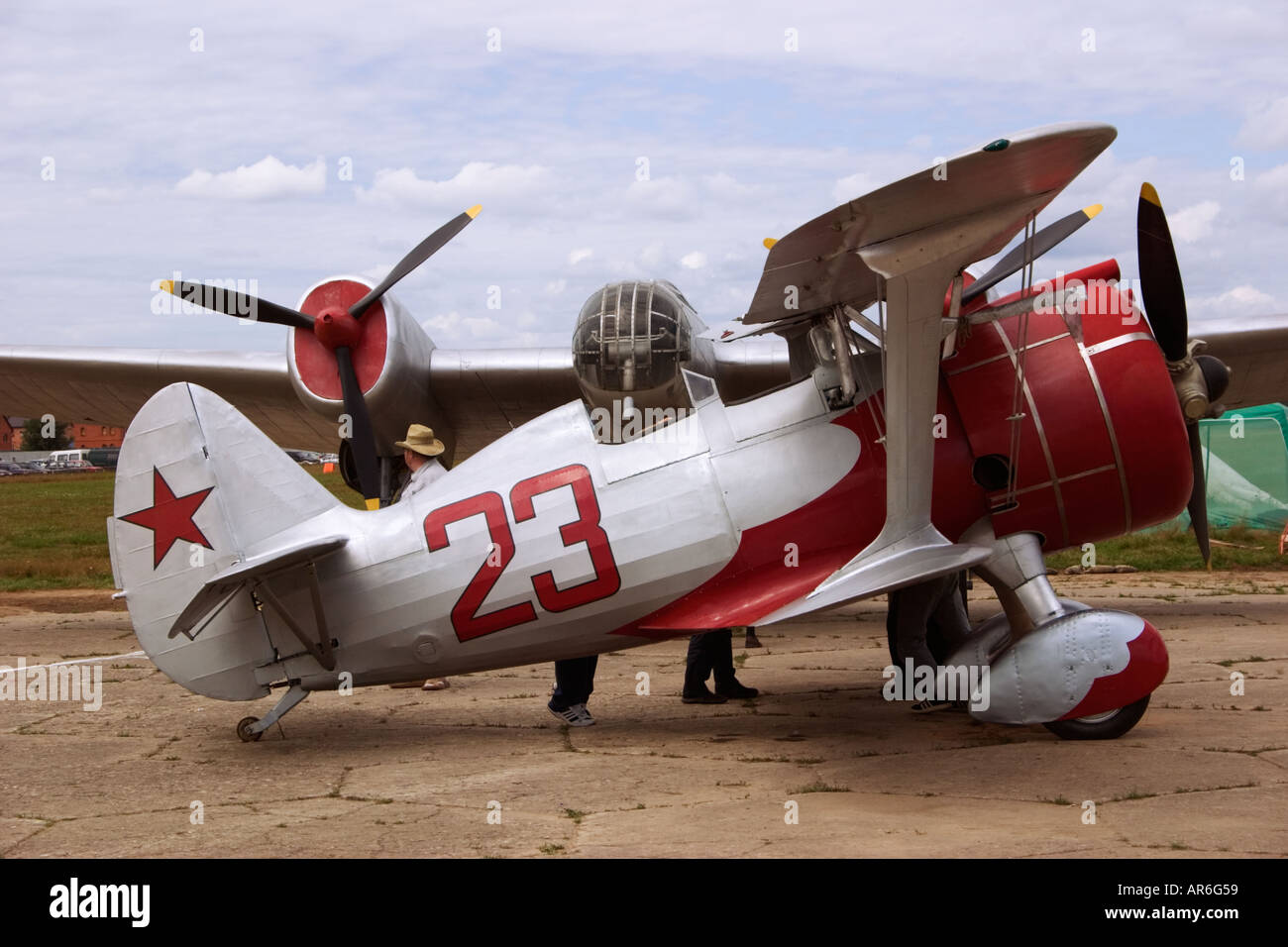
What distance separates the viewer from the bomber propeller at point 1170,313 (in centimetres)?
701

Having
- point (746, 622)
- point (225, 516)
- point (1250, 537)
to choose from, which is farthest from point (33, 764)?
point (1250, 537)

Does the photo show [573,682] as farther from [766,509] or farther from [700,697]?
[766,509]

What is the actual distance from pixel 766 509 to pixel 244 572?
2.96 metres

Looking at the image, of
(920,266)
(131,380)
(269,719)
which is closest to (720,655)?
(269,719)

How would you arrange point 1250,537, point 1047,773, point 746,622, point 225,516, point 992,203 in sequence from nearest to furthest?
point 992,203
point 1047,773
point 746,622
point 225,516
point 1250,537

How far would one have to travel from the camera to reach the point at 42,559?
75.5ft

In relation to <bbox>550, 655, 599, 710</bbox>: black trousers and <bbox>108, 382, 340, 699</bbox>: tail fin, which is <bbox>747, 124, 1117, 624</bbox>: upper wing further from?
<bbox>108, 382, 340, 699</bbox>: tail fin

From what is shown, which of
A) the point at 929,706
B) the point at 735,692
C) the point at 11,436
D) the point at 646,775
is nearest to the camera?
the point at 646,775

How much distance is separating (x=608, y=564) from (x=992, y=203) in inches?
115

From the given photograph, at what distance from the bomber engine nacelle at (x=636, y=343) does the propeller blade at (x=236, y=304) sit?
3.03 metres

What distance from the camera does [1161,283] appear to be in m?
7.01

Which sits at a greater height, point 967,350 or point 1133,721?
point 967,350
